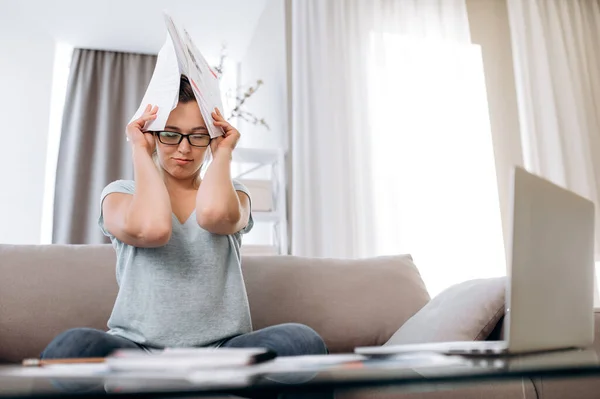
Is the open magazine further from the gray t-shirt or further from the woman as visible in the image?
the gray t-shirt

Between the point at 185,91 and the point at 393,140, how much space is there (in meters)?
1.97

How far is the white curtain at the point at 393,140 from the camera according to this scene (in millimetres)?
2842

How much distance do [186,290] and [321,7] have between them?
2.38 m

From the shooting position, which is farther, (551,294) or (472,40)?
(472,40)

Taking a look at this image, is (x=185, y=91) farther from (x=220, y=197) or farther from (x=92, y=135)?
(x=92, y=135)

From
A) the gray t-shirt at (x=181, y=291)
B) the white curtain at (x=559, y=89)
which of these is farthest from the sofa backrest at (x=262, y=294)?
the white curtain at (x=559, y=89)

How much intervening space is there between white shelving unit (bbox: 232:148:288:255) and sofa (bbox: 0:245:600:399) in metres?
1.07

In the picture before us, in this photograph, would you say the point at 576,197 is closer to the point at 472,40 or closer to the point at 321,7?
the point at 321,7

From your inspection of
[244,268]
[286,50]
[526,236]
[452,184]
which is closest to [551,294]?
[526,236]

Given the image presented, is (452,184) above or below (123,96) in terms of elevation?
below

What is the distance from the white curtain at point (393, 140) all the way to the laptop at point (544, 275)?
1965 mm

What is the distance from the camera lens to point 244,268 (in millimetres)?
1543

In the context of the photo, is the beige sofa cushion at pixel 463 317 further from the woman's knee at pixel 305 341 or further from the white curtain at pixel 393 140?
the white curtain at pixel 393 140

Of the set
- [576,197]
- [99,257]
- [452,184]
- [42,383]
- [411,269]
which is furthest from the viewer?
[452,184]
